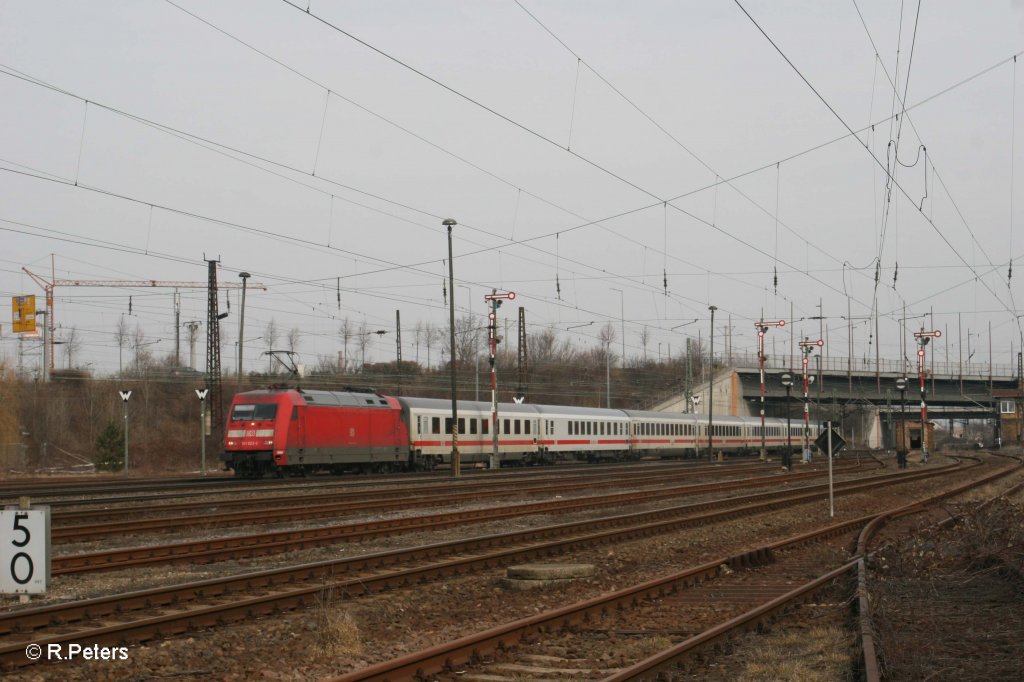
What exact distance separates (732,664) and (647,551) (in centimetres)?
897

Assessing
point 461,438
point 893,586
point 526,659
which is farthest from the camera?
point 461,438

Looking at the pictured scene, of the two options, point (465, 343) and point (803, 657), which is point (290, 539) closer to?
point (803, 657)

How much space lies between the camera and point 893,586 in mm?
14258

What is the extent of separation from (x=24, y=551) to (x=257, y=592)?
2.85 m

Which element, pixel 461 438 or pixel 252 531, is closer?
pixel 252 531

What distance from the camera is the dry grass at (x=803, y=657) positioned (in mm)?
9062

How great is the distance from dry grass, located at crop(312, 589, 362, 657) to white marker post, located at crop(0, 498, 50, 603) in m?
2.95

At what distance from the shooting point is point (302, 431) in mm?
35938

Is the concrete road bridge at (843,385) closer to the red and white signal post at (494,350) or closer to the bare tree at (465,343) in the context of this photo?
the bare tree at (465,343)

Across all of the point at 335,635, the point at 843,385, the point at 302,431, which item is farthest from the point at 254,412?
the point at 843,385

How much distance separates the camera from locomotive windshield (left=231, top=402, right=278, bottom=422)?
35.3m

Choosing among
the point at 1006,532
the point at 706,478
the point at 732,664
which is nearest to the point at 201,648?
the point at 732,664

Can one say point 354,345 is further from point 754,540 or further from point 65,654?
point 65,654

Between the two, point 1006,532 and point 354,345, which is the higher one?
point 354,345
